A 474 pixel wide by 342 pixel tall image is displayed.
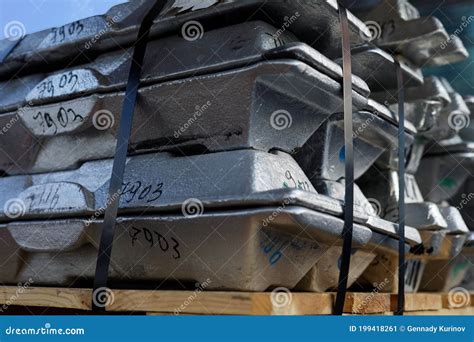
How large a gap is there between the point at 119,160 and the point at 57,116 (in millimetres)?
374

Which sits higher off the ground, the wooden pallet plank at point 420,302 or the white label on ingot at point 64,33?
the white label on ingot at point 64,33

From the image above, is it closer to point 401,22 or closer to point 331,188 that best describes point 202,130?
point 331,188

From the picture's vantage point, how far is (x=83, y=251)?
1887 mm

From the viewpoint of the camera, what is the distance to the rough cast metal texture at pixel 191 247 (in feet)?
5.20

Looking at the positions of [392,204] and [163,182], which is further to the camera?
[392,204]

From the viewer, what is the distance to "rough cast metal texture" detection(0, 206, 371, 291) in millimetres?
1584

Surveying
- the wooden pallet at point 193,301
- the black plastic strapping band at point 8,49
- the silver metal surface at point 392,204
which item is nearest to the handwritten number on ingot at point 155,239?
the wooden pallet at point 193,301

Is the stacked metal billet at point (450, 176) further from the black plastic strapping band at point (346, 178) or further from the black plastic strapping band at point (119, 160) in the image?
the black plastic strapping band at point (119, 160)

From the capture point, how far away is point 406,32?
265 centimetres

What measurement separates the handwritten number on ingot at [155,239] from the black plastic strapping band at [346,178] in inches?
17.6

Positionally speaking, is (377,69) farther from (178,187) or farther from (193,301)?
(193,301)

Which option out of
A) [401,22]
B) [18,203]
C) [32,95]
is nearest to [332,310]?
[18,203]

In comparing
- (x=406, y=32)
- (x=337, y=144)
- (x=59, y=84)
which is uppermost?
(x=406, y=32)

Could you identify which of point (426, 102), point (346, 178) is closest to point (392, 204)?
point (426, 102)
